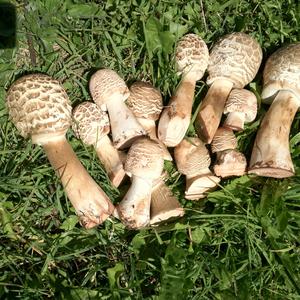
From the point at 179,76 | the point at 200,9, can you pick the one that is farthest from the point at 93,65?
the point at 200,9

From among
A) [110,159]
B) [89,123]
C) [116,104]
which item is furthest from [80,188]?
[116,104]

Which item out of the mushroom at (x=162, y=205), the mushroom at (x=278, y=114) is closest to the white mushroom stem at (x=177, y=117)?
the mushroom at (x=162, y=205)

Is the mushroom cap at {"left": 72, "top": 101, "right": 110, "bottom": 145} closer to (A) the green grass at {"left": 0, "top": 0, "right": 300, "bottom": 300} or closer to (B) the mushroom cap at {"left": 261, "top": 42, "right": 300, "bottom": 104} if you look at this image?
(A) the green grass at {"left": 0, "top": 0, "right": 300, "bottom": 300}

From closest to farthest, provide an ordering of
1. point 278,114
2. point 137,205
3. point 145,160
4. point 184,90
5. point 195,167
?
point 145,160 → point 137,205 → point 195,167 → point 278,114 → point 184,90

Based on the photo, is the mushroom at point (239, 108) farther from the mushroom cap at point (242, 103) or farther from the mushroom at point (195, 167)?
the mushroom at point (195, 167)

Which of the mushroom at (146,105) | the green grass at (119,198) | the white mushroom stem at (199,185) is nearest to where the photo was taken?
the green grass at (119,198)

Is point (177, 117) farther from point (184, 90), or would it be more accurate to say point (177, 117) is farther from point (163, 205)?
point (163, 205)
